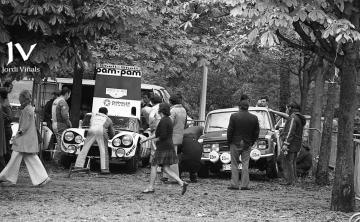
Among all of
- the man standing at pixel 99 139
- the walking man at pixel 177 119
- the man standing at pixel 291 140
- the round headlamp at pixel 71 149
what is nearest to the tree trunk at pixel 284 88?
the man standing at pixel 291 140

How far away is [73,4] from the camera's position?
44.3 ft

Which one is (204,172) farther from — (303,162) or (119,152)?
(303,162)

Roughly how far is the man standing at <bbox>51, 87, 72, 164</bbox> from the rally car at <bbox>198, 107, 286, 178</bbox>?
11.7ft

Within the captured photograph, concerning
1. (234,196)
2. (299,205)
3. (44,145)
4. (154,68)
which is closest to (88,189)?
(234,196)

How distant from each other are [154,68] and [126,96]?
2438 mm

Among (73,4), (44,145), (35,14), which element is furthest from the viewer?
(44,145)

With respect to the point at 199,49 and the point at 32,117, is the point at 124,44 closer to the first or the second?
the point at 199,49

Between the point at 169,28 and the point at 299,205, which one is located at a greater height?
the point at 169,28

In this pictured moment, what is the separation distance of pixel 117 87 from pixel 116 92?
143 mm

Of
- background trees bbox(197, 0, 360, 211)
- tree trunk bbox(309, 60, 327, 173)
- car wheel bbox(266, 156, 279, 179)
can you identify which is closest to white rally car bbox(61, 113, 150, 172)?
car wheel bbox(266, 156, 279, 179)

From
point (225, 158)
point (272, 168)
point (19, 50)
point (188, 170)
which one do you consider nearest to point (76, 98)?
point (225, 158)

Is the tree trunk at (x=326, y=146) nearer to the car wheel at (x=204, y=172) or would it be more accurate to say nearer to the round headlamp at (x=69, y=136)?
the car wheel at (x=204, y=172)

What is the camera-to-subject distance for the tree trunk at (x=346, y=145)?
11.3 meters

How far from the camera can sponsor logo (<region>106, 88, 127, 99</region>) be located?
19938mm
